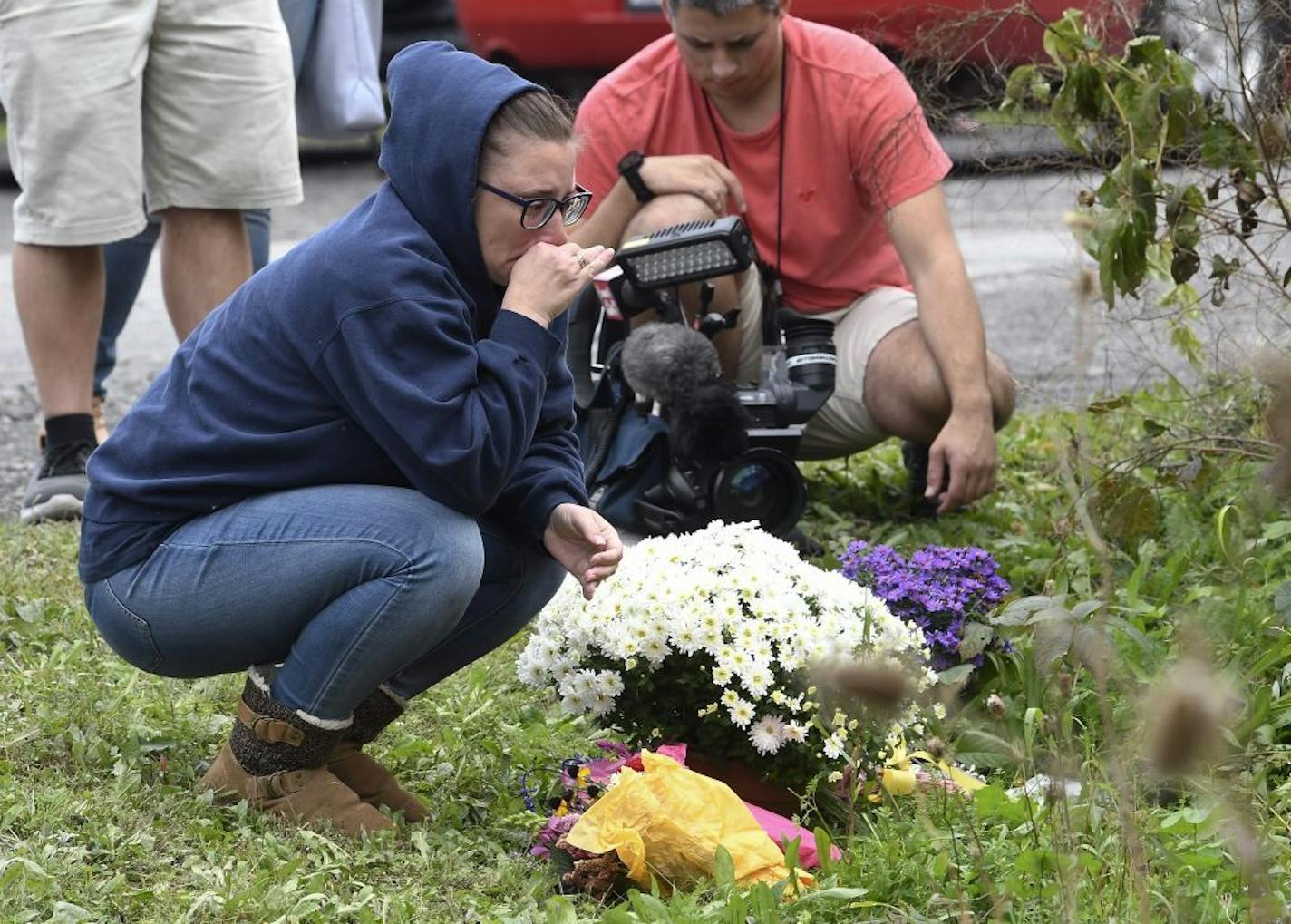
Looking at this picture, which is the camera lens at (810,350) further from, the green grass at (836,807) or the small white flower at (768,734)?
the small white flower at (768,734)

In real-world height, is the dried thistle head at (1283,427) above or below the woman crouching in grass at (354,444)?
above

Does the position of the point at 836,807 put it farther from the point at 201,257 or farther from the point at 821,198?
the point at 201,257

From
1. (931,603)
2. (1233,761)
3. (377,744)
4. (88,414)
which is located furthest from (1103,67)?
(88,414)

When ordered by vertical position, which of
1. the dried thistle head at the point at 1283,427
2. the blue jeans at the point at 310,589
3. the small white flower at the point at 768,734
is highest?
the dried thistle head at the point at 1283,427

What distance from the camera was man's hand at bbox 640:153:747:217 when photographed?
3672mm

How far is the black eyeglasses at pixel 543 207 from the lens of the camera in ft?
7.64

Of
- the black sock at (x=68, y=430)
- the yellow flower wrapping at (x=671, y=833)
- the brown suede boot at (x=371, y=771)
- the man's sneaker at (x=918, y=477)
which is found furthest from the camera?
the man's sneaker at (x=918, y=477)

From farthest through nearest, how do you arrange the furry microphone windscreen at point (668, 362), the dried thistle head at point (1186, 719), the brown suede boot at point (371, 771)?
the furry microphone windscreen at point (668, 362) < the brown suede boot at point (371, 771) < the dried thistle head at point (1186, 719)

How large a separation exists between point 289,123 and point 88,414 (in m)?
0.77

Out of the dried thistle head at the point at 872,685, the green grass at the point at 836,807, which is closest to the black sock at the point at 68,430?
the green grass at the point at 836,807

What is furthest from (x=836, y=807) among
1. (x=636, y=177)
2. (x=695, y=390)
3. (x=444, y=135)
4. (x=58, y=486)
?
(x=58, y=486)

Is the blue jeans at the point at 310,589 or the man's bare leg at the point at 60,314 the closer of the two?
the blue jeans at the point at 310,589

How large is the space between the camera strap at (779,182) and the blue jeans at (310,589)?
1.63 m

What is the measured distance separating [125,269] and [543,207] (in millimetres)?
2290
